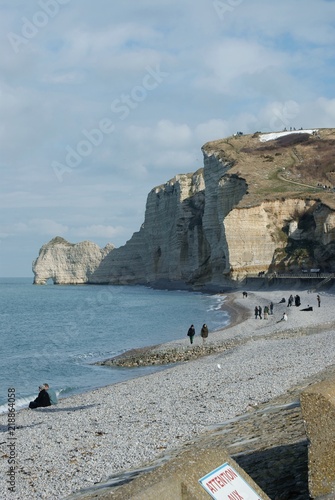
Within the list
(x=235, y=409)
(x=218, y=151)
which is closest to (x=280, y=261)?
(x=218, y=151)

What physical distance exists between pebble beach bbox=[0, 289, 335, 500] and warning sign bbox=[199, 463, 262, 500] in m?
5.30

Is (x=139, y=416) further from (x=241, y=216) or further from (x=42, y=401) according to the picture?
(x=241, y=216)

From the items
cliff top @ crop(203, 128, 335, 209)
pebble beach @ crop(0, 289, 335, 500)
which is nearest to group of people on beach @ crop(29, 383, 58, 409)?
pebble beach @ crop(0, 289, 335, 500)

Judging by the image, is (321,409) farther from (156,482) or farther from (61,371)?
(61,371)

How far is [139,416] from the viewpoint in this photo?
1441 centimetres

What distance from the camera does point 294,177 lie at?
99.8m

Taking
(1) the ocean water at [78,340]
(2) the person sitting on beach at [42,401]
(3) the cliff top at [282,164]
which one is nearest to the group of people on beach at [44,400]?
(2) the person sitting on beach at [42,401]

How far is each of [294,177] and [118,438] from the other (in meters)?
91.2

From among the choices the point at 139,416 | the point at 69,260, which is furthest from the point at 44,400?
the point at 69,260

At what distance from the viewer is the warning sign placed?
4371 millimetres

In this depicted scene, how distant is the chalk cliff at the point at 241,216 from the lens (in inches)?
3250

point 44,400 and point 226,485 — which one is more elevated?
point 226,485

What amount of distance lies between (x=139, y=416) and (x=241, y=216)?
6982 cm

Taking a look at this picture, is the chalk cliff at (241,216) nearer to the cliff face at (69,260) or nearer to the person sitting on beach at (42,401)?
the cliff face at (69,260)
